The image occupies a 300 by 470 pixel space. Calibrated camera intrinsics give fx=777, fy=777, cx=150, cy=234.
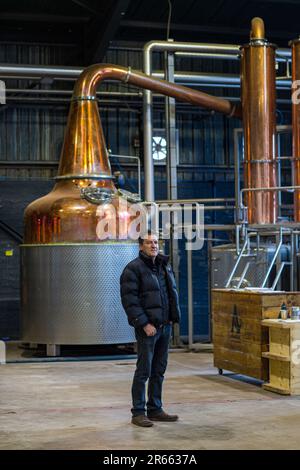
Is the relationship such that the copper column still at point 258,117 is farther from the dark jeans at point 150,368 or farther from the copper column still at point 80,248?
the dark jeans at point 150,368

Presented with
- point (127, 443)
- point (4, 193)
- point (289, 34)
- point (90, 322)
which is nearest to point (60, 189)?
point (90, 322)

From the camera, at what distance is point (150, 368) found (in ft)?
24.5

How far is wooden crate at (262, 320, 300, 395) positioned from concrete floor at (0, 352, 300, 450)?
0.15m

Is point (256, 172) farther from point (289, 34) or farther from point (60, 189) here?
point (289, 34)

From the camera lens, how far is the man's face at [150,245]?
24.5ft

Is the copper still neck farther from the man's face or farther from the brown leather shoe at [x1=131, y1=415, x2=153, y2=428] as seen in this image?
the brown leather shoe at [x1=131, y1=415, x2=153, y2=428]

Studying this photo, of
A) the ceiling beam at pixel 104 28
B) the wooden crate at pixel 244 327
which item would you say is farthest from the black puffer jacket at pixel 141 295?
the ceiling beam at pixel 104 28

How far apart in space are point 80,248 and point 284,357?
4.67 metres

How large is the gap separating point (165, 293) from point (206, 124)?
12.4 meters

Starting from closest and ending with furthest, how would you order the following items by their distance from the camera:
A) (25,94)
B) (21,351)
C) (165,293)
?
1. (165,293)
2. (21,351)
3. (25,94)

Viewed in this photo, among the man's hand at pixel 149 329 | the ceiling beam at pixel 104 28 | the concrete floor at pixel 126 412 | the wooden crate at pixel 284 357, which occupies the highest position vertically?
the ceiling beam at pixel 104 28

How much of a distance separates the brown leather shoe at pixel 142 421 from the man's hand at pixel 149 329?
2.64 feet

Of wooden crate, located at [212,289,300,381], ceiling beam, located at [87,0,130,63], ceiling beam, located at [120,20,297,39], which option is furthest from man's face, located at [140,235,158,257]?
ceiling beam, located at [120,20,297,39]

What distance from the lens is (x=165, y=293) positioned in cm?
756
